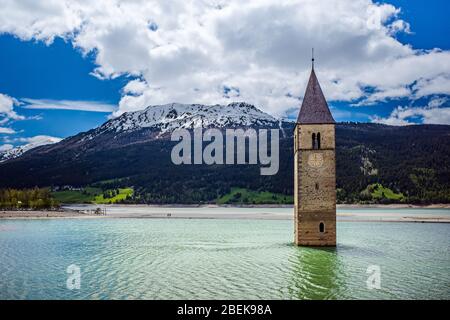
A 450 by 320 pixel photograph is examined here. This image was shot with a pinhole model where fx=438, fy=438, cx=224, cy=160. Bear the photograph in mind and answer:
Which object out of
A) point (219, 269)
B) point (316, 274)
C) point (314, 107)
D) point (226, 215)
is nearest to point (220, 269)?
point (219, 269)

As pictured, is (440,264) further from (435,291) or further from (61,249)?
(61,249)

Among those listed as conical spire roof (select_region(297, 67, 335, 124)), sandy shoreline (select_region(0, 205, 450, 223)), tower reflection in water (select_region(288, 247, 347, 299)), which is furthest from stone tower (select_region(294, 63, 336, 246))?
sandy shoreline (select_region(0, 205, 450, 223))

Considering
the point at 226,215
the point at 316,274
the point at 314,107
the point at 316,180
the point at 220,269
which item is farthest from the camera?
the point at 226,215

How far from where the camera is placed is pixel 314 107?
38344mm

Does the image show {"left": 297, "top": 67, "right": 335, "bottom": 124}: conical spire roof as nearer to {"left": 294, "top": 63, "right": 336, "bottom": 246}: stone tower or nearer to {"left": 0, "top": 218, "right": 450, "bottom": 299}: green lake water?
{"left": 294, "top": 63, "right": 336, "bottom": 246}: stone tower

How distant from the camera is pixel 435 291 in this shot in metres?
23.3

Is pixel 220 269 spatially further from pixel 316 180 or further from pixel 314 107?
pixel 314 107

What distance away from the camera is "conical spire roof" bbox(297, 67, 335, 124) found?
37.8 meters

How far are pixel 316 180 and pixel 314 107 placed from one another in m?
6.43

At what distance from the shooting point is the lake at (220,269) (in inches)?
894

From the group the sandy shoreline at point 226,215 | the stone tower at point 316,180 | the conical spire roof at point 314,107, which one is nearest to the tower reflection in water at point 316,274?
the stone tower at point 316,180

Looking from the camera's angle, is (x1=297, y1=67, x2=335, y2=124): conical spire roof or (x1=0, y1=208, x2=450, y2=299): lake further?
(x1=297, y1=67, x2=335, y2=124): conical spire roof

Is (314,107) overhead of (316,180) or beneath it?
overhead
